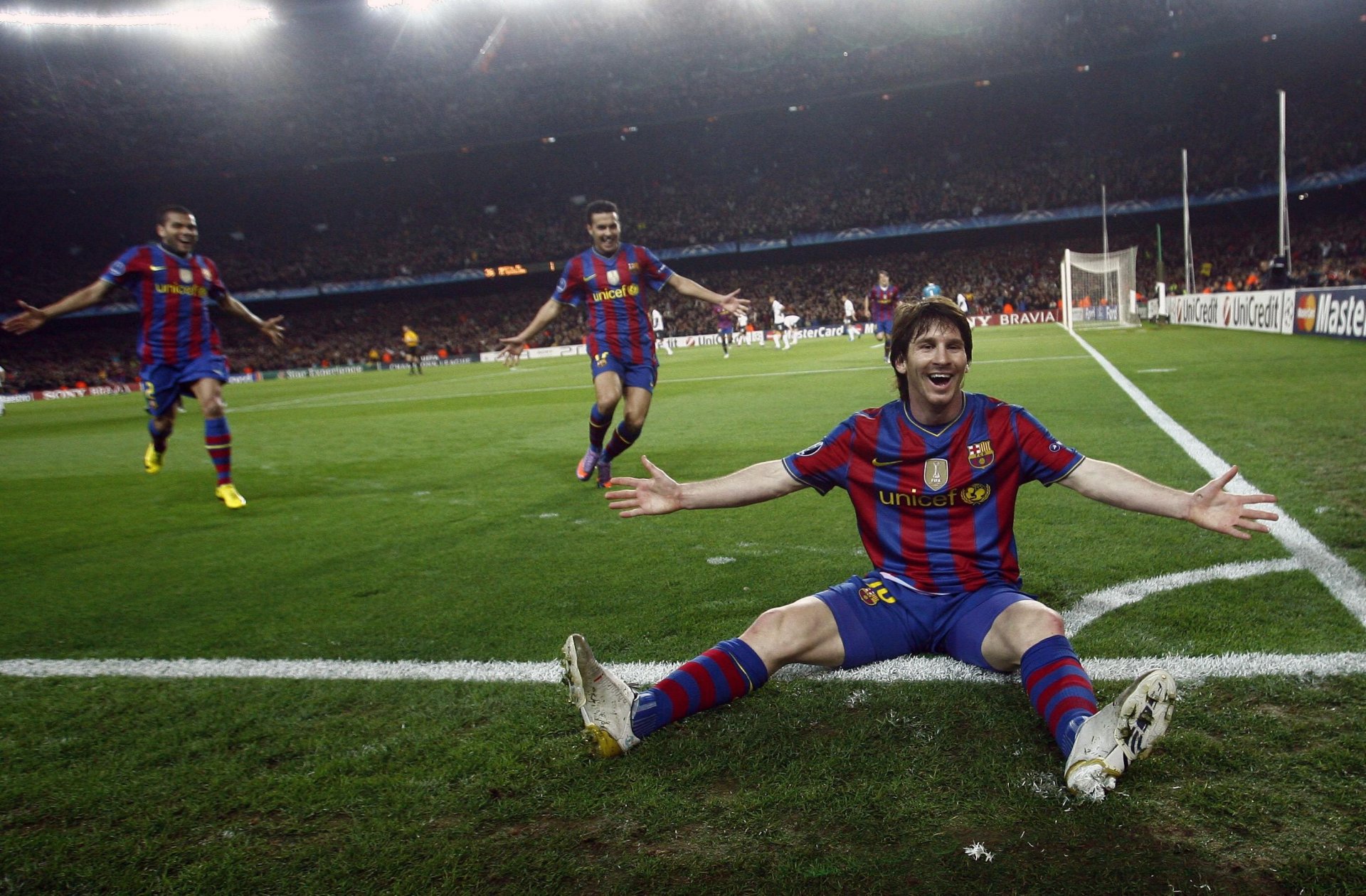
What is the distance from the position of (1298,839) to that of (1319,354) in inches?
538

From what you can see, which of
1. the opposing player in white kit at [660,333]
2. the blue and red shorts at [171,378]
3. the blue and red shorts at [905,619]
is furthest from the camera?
the opposing player in white kit at [660,333]

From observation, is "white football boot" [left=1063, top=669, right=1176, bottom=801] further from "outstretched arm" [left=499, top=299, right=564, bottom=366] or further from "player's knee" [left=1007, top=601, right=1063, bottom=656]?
"outstretched arm" [left=499, top=299, right=564, bottom=366]

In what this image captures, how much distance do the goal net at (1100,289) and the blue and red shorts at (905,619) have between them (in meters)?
28.9

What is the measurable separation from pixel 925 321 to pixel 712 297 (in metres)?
4.13

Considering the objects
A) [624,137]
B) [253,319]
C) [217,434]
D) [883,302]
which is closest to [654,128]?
[624,137]

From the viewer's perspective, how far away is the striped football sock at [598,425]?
689 cm

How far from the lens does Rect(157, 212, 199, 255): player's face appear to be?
6.79 metres

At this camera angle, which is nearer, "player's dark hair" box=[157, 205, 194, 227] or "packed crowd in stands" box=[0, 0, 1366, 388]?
"player's dark hair" box=[157, 205, 194, 227]

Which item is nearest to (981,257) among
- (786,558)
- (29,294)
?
(786,558)

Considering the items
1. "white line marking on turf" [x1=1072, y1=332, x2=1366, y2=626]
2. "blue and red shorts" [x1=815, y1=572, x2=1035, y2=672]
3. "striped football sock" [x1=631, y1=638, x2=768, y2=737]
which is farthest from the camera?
"white line marking on turf" [x1=1072, y1=332, x2=1366, y2=626]

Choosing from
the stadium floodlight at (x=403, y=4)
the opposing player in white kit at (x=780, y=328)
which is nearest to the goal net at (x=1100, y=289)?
the opposing player in white kit at (x=780, y=328)

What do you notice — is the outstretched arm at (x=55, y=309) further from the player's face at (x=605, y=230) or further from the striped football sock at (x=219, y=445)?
the player's face at (x=605, y=230)

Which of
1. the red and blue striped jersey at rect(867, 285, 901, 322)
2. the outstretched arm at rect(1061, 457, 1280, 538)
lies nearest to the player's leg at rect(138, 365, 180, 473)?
the outstretched arm at rect(1061, 457, 1280, 538)

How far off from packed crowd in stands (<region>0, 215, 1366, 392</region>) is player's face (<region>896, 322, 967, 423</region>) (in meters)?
41.8
